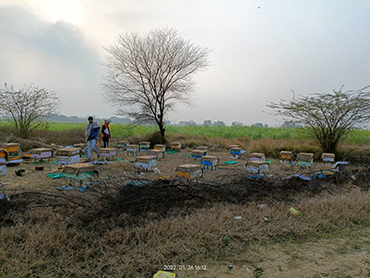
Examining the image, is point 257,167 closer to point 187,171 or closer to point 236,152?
point 187,171

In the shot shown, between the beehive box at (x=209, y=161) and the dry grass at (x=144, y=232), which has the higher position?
the beehive box at (x=209, y=161)

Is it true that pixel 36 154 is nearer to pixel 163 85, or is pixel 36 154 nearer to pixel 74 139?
pixel 74 139

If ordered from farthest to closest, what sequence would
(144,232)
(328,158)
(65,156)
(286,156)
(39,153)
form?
(286,156)
(328,158)
(39,153)
(65,156)
(144,232)

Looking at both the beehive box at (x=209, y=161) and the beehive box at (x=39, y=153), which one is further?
the beehive box at (x=39, y=153)

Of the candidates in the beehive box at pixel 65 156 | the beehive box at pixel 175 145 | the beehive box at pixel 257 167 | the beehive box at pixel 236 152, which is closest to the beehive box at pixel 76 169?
the beehive box at pixel 65 156

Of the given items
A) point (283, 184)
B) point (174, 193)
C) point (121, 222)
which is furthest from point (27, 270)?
point (283, 184)

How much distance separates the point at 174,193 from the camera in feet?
12.5

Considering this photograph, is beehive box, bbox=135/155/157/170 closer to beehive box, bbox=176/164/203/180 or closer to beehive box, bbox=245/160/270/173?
beehive box, bbox=176/164/203/180

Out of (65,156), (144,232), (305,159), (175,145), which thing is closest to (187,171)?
(144,232)

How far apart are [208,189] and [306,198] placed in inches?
72.8

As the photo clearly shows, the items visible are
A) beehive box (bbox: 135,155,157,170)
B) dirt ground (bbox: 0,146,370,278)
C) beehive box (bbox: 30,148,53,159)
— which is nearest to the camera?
dirt ground (bbox: 0,146,370,278)

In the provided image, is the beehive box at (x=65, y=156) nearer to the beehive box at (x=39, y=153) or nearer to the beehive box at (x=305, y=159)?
the beehive box at (x=39, y=153)

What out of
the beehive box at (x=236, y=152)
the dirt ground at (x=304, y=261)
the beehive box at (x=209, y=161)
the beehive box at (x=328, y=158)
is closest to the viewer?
the dirt ground at (x=304, y=261)

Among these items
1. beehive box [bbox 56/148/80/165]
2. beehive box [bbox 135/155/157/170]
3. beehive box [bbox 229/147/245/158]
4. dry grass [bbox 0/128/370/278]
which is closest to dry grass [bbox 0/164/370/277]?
dry grass [bbox 0/128/370/278]
